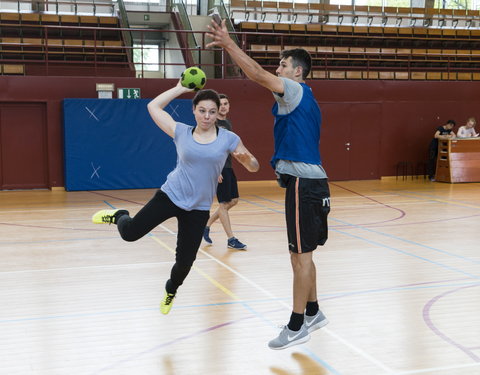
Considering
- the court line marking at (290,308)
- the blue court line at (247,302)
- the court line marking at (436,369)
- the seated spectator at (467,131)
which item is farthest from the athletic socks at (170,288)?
the seated spectator at (467,131)

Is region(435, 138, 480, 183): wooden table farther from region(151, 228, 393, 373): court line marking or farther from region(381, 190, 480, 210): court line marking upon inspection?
region(151, 228, 393, 373): court line marking

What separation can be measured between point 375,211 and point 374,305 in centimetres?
620

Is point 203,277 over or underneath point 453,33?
underneath

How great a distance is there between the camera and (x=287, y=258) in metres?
7.62

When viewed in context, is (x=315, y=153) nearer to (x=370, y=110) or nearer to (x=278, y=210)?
(x=278, y=210)

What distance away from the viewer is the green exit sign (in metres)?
15.1

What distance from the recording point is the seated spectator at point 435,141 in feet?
55.1

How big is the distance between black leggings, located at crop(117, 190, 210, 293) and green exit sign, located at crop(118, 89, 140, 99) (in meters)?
10.8

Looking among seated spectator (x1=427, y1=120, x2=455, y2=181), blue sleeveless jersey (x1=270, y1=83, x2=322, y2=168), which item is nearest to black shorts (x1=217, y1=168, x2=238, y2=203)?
blue sleeveless jersey (x1=270, y1=83, x2=322, y2=168)

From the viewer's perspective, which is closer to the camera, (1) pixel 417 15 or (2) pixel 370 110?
(2) pixel 370 110

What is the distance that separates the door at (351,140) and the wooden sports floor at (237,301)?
258 inches

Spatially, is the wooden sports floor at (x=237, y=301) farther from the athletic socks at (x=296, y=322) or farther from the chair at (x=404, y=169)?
the chair at (x=404, y=169)

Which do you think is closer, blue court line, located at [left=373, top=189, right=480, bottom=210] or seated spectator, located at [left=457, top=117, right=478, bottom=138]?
blue court line, located at [left=373, top=189, right=480, bottom=210]

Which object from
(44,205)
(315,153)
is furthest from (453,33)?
(315,153)
